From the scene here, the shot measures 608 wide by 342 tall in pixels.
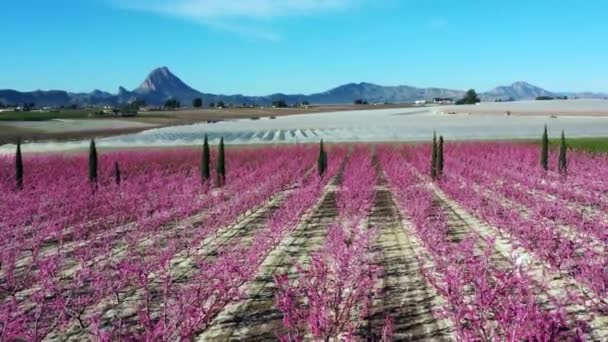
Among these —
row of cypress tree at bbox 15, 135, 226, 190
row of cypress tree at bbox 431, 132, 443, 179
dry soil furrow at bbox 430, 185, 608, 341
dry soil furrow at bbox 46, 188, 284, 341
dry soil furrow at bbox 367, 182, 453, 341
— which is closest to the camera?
dry soil furrow at bbox 367, 182, 453, 341

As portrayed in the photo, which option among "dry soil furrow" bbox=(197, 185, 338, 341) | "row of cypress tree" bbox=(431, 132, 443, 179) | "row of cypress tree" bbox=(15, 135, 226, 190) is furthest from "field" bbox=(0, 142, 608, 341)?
"row of cypress tree" bbox=(431, 132, 443, 179)

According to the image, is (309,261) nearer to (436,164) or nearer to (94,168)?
(94,168)

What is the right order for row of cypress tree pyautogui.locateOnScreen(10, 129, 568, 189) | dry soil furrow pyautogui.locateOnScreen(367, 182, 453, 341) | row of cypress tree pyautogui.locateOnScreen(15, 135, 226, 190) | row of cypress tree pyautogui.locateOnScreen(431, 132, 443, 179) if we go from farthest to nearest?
row of cypress tree pyautogui.locateOnScreen(431, 132, 443, 179), row of cypress tree pyautogui.locateOnScreen(10, 129, 568, 189), row of cypress tree pyautogui.locateOnScreen(15, 135, 226, 190), dry soil furrow pyautogui.locateOnScreen(367, 182, 453, 341)

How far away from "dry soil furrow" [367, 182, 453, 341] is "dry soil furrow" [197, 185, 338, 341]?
1.46 meters

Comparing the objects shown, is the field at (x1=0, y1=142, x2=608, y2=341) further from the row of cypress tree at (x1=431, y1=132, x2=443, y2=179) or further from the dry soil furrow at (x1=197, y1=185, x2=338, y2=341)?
the row of cypress tree at (x1=431, y1=132, x2=443, y2=179)

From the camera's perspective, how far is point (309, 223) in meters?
17.4

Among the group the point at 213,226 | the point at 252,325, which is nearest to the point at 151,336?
the point at 252,325

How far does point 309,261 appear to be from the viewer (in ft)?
40.4

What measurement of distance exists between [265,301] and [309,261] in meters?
2.19

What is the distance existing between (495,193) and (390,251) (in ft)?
32.7

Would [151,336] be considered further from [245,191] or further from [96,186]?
[96,186]

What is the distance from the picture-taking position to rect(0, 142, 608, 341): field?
8289 mm

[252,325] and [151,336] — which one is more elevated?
[151,336]

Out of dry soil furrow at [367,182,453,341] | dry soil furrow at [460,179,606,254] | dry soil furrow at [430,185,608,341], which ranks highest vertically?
dry soil furrow at [460,179,606,254]
